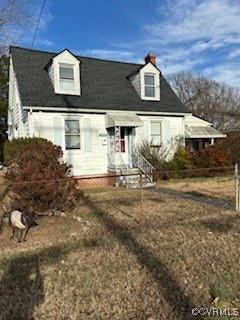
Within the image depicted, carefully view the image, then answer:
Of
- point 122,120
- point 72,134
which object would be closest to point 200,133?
point 122,120

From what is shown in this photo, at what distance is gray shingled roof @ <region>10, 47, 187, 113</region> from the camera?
46.9ft

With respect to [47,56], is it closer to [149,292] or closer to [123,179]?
[123,179]

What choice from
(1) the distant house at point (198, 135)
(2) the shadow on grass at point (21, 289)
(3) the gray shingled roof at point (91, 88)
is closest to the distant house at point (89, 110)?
(3) the gray shingled roof at point (91, 88)

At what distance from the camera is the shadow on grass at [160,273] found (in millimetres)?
3688

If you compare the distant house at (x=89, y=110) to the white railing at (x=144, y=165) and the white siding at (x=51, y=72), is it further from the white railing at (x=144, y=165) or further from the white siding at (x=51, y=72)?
the white railing at (x=144, y=165)

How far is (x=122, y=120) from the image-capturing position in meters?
14.5

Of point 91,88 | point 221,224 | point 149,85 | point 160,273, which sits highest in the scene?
point 149,85

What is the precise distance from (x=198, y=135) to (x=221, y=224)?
14.2 m

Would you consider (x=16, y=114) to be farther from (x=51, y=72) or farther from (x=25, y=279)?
(x=25, y=279)

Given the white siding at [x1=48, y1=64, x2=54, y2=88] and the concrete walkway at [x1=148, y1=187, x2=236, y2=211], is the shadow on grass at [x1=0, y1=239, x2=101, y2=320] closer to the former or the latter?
the concrete walkway at [x1=148, y1=187, x2=236, y2=211]

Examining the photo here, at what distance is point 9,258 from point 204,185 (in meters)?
9.97

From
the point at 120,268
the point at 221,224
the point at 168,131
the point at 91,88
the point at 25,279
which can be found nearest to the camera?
the point at 25,279

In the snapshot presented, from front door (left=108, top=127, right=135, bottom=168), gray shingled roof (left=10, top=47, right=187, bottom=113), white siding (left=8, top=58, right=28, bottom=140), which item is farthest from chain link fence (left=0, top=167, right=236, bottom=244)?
white siding (left=8, top=58, right=28, bottom=140)

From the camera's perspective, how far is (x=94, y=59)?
1825 centimetres
